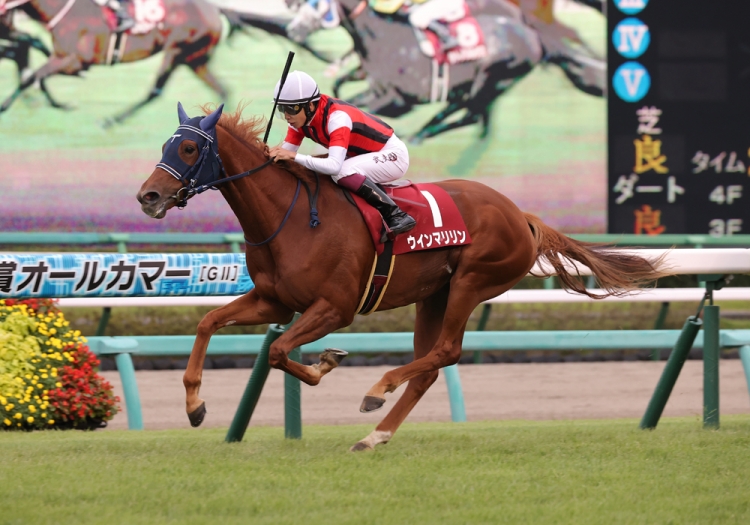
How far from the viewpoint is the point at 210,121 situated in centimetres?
409

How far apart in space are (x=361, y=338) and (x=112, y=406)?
1.32m

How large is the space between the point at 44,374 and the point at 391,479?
230 centimetres

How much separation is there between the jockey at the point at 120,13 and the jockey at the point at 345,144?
5402 millimetres

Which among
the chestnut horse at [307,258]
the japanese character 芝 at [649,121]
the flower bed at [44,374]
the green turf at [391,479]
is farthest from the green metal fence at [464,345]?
the japanese character 芝 at [649,121]

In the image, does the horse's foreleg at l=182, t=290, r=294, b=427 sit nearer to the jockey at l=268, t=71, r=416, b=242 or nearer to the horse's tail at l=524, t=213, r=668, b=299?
the jockey at l=268, t=71, r=416, b=242

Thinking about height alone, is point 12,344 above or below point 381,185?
below

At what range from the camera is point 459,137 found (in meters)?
10.2

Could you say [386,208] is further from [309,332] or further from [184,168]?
[184,168]

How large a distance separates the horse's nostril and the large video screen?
5.54 meters

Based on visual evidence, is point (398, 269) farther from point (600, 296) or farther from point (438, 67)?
point (438, 67)

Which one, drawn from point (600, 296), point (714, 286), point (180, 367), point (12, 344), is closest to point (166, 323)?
point (180, 367)

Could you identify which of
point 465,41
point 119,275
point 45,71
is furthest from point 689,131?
point 119,275

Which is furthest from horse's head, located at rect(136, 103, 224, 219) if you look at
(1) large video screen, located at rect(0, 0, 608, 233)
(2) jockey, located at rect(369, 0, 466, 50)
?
(2) jockey, located at rect(369, 0, 466, 50)

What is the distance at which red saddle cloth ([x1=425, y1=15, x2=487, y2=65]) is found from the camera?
9.95 meters
